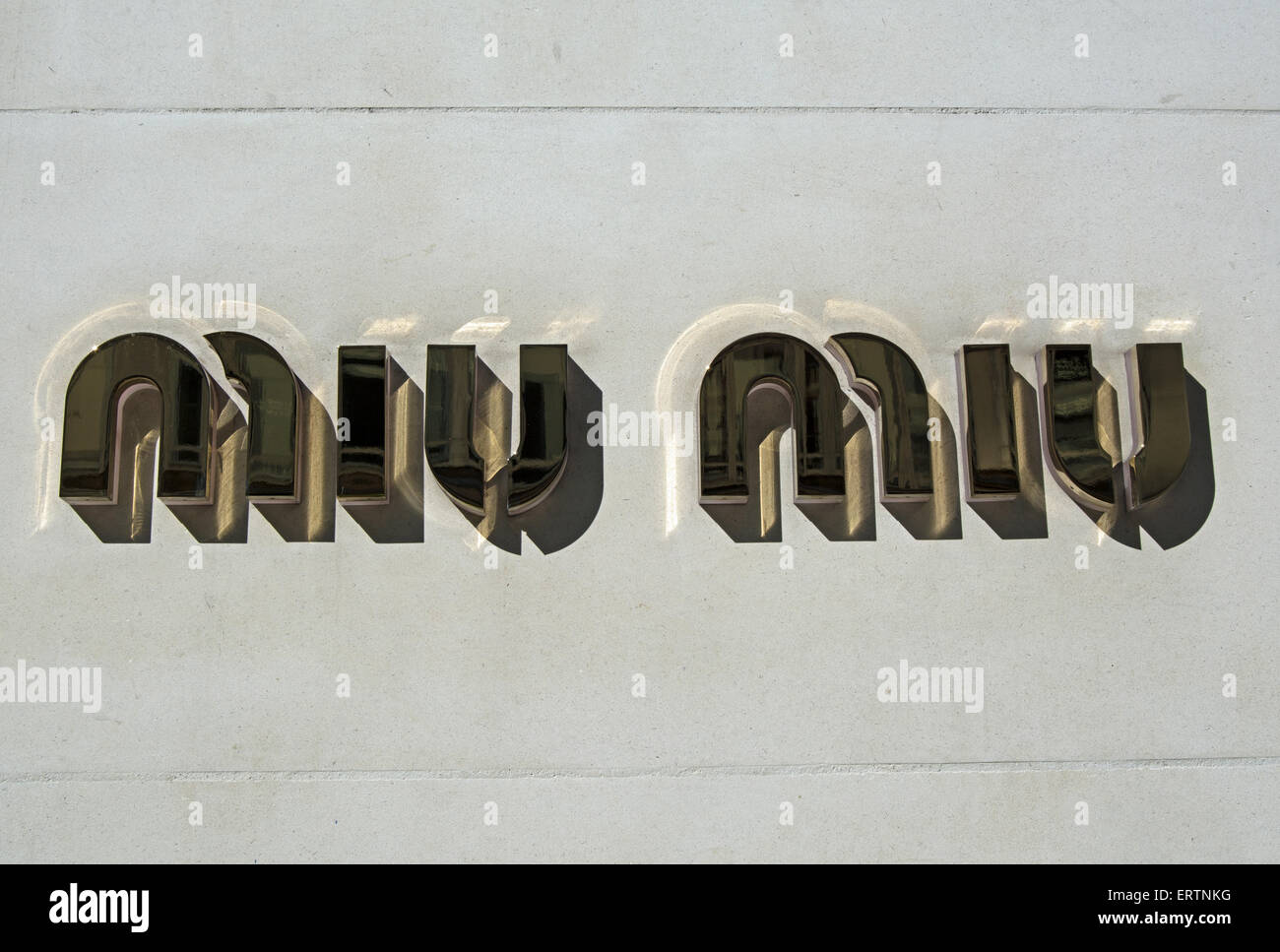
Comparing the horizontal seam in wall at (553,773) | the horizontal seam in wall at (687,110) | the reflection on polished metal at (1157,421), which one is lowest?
the horizontal seam in wall at (553,773)

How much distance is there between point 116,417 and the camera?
11.5 feet

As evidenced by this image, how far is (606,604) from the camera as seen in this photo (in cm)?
362

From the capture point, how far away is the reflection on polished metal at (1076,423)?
3.51 meters

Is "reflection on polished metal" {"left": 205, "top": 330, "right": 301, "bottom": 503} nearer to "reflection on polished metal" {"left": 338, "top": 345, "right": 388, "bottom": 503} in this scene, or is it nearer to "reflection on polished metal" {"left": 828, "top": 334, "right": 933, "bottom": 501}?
"reflection on polished metal" {"left": 338, "top": 345, "right": 388, "bottom": 503}

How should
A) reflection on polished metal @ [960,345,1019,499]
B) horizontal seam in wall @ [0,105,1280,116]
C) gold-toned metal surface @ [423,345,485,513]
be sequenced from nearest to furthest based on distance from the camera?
gold-toned metal surface @ [423,345,485,513] < reflection on polished metal @ [960,345,1019,499] < horizontal seam in wall @ [0,105,1280,116]

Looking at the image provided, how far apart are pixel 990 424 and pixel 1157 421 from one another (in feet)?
2.25

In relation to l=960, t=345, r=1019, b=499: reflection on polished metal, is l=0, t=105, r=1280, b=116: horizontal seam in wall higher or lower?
higher

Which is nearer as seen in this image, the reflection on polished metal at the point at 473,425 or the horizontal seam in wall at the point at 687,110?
the reflection on polished metal at the point at 473,425

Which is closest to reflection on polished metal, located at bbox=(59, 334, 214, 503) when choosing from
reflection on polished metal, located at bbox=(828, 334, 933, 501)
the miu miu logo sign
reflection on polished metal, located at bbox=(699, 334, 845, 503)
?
the miu miu logo sign

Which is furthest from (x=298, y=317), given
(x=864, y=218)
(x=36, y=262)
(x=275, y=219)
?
(x=864, y=218)

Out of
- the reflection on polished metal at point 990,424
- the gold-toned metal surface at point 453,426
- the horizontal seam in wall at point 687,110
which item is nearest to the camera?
the gold-toned metal surface at point 453,426

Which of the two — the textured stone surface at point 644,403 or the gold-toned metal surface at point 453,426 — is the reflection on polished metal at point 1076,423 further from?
the gold-toned metal surface at point 453,426

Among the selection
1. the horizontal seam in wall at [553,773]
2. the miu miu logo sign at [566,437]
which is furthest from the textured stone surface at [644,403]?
the miu miu logo sign at [566,437]

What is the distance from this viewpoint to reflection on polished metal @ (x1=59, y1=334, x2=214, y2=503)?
11.3 feet
